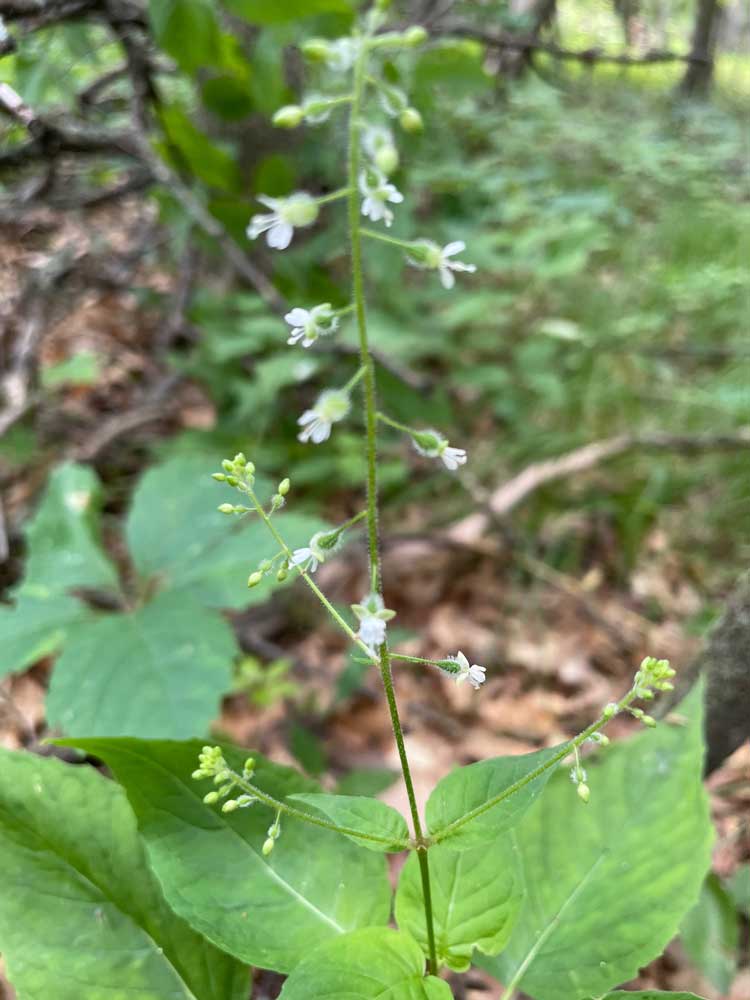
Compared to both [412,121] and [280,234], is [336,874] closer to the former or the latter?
[280,234]

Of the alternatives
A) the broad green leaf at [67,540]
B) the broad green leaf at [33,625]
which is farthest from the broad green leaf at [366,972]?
the broad green leaf at [67,540]

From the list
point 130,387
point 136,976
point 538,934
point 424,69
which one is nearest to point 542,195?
point 424,69

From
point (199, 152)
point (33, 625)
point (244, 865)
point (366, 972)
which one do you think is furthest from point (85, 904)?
point (199, 152)

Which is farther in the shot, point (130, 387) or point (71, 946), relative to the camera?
point (130, 387)

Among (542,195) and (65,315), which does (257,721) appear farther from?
(542,195)

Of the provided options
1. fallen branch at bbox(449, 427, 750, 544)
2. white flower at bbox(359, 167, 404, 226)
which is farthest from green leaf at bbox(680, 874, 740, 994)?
white flower at bbox(359, 167, 404, 226)

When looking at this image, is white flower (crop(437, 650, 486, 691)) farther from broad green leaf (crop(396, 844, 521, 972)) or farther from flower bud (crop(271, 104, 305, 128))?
flower bud (crop(271, 104, 305, 128))
